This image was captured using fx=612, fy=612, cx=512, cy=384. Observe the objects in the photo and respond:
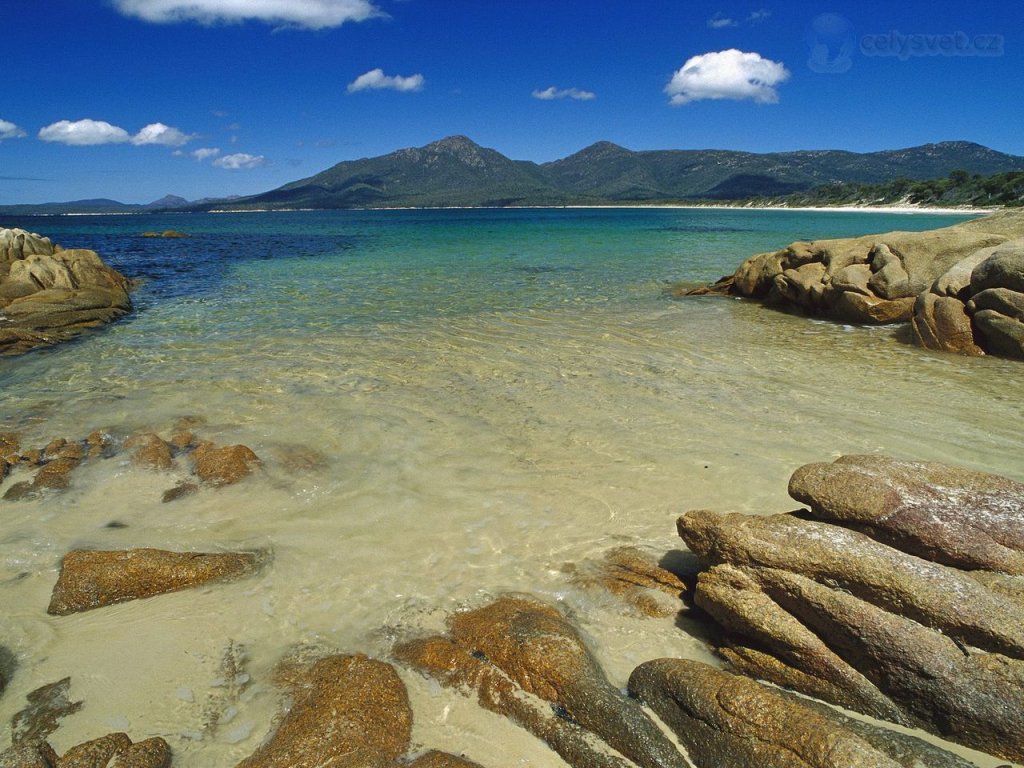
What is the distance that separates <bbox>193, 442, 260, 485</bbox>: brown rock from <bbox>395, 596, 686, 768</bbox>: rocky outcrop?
3331 millimetres

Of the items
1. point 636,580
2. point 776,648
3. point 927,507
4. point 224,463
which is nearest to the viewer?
point 776,648

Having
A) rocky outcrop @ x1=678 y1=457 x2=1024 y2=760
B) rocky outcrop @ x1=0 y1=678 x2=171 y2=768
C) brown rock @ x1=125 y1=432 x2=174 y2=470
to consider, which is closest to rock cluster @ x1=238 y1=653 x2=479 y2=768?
rocky outcrop @ x1=0 y1=678 x2=171 y2=768

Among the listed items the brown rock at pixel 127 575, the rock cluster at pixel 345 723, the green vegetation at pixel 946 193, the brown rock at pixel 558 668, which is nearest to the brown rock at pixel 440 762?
the rock cluster at pixel 345 723

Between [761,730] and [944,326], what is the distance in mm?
11097

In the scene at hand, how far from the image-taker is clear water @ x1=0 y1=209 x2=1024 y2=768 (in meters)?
3.80

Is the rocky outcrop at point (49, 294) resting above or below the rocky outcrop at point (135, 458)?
above

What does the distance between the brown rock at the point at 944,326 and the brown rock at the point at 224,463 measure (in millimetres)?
11595

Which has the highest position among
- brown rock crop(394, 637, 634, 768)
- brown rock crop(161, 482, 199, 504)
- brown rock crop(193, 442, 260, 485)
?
brown rock crop(193, 442, 260, 485)

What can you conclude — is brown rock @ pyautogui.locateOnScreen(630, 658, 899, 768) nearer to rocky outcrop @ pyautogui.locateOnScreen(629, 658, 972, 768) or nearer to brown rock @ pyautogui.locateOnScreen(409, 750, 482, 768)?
rocky outcrop @ pyautogui.locateOnScreen(629, 658, 972, 768)

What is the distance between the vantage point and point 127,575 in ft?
14.5

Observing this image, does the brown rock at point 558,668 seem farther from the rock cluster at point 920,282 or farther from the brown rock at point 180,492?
the rock cluster at point 920,282

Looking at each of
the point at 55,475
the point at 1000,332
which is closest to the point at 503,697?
the point at 55,475

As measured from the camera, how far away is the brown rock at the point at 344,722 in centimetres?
290

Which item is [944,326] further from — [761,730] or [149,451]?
[149,451]
